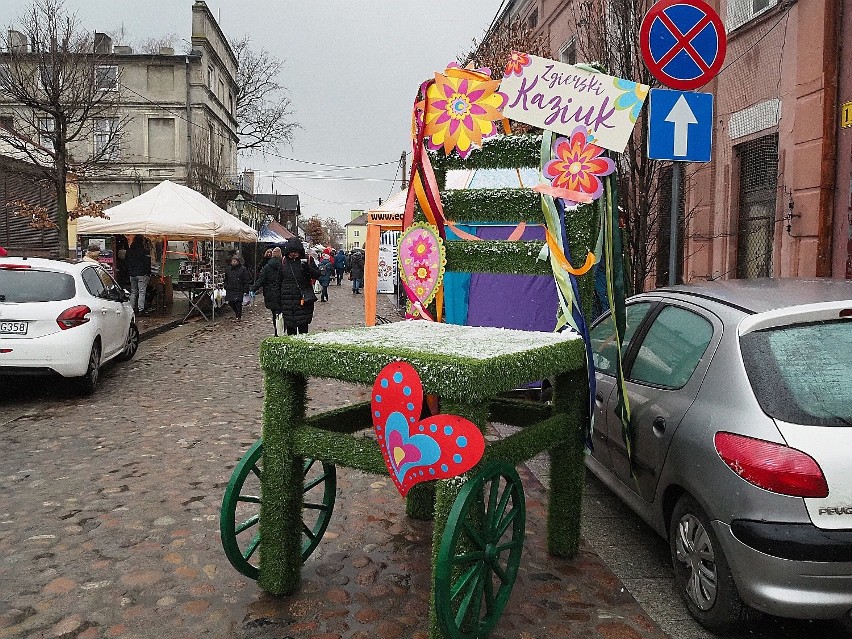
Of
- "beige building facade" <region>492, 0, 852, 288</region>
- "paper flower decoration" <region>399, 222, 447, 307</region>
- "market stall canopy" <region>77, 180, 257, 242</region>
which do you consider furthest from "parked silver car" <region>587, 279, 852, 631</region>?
"market stall canopy" <region>77, 180, 257, 242</region>

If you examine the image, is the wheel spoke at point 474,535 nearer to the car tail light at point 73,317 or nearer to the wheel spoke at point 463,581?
the wheel spoke at point 463,581

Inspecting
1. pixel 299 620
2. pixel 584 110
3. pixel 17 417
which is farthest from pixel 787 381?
pixel 17 417

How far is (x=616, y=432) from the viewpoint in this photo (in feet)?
14.7

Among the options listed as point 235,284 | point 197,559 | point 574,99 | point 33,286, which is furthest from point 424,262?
point 235,284

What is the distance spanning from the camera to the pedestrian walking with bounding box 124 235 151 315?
18.1 metres

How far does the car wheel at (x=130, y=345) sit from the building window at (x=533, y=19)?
14394 millimetres

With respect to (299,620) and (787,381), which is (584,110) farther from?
(299,620)

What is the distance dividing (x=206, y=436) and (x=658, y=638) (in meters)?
4.69

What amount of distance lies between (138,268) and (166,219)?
1.62m

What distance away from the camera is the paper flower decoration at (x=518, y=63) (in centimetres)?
434

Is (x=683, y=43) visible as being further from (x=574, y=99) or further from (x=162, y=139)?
(x=162, y=139)

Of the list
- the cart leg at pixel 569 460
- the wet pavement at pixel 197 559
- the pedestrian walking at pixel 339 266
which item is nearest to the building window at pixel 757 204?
the wet pavement at pixel 197 559

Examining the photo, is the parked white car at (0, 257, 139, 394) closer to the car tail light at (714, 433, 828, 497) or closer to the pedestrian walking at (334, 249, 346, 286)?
the car tail light at (714, 433, 828, 497)

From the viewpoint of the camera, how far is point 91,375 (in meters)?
8.91
